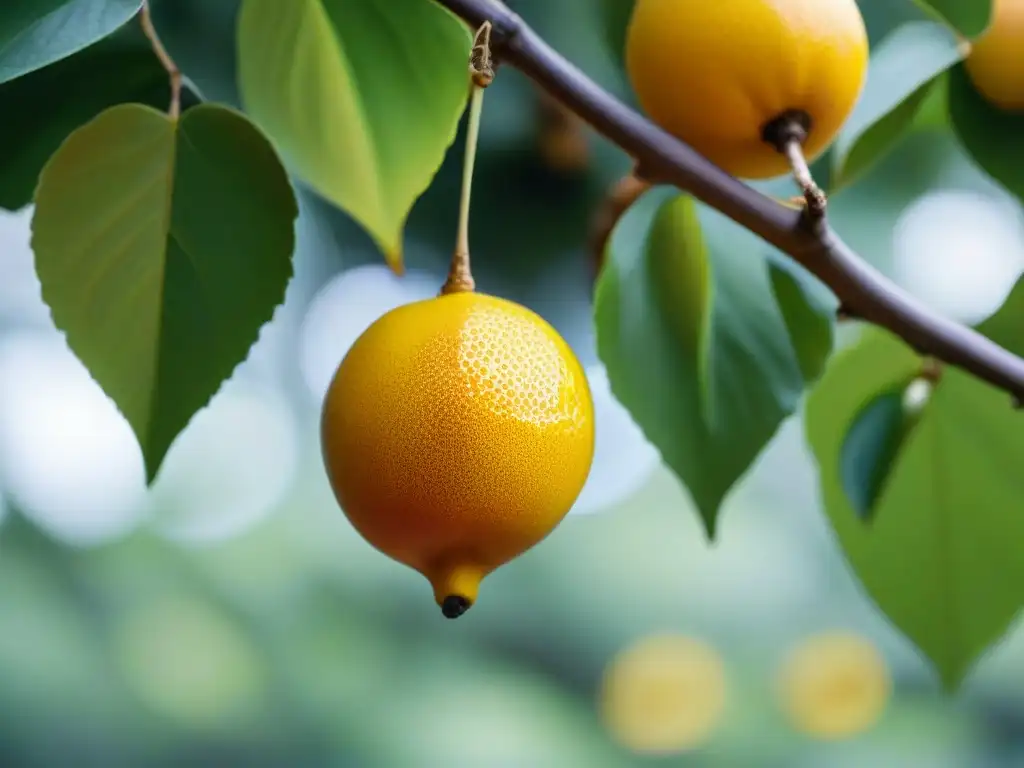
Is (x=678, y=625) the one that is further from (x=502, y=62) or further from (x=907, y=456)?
(x=502, y=62)

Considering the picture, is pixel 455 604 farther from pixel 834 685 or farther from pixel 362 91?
pixel 834 685

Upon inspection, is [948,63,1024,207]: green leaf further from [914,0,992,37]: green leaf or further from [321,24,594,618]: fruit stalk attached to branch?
[321,24,594,618]: fruit stalk attached to branch

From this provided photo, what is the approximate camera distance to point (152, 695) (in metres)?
1.35

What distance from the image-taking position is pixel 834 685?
1.59m

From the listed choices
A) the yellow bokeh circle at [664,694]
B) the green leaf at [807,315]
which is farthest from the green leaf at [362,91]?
the yellow bokeh circle at [664,694]

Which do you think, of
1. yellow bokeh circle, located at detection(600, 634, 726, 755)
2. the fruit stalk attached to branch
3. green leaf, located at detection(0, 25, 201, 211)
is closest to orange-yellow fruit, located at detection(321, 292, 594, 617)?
the fruit stalk attached to branch

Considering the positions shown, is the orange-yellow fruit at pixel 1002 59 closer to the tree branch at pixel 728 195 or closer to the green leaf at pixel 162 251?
the tree branch at pixel 728 195

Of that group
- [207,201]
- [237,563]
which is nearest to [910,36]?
[207,201]

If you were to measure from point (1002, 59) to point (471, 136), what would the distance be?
166mm

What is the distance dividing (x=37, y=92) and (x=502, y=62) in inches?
4.7

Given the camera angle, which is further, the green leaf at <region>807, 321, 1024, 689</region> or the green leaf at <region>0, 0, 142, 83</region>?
the green leaf at <region>807, 321, 1024, 689</region>

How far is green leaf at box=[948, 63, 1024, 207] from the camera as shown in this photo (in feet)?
0.96

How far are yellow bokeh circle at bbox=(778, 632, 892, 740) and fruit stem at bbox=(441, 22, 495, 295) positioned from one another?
58.1 inches

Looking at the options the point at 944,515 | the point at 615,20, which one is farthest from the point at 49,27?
the point at 944,515
